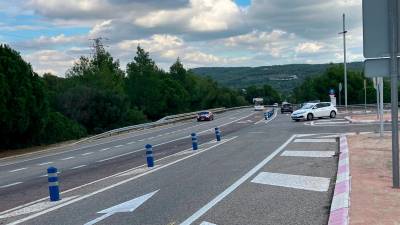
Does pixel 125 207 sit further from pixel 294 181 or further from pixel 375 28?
pixel 375 28

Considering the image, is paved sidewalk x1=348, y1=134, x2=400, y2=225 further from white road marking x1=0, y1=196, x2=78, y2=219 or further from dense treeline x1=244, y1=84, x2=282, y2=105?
dense treeline x1=244, y1=84, x2=282, y2=105

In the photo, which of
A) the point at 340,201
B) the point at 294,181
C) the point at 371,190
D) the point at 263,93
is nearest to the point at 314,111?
the point at 294,181

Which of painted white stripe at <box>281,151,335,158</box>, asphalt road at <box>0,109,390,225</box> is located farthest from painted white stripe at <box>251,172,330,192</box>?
painted white stripe at <box>281,151,335,158</box>

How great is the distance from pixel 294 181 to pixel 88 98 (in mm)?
61437

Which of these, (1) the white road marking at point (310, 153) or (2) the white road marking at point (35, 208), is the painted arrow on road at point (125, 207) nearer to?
(2) the white road marking at point (35, 208)

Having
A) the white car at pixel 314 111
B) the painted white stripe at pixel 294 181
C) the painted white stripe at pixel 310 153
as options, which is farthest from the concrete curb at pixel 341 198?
the white car at pixel 314 111

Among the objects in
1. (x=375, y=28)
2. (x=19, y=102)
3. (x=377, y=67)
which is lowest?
(x=19, y=102)

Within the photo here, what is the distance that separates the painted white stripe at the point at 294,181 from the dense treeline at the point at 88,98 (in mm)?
A: 26013

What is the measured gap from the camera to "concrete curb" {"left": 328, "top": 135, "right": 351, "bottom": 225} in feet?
27.1

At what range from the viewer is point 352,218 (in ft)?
26.8

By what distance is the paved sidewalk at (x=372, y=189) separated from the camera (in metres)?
8.26

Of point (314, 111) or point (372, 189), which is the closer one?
point (372, 189)

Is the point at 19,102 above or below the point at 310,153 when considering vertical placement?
above

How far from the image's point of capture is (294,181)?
1273cm
